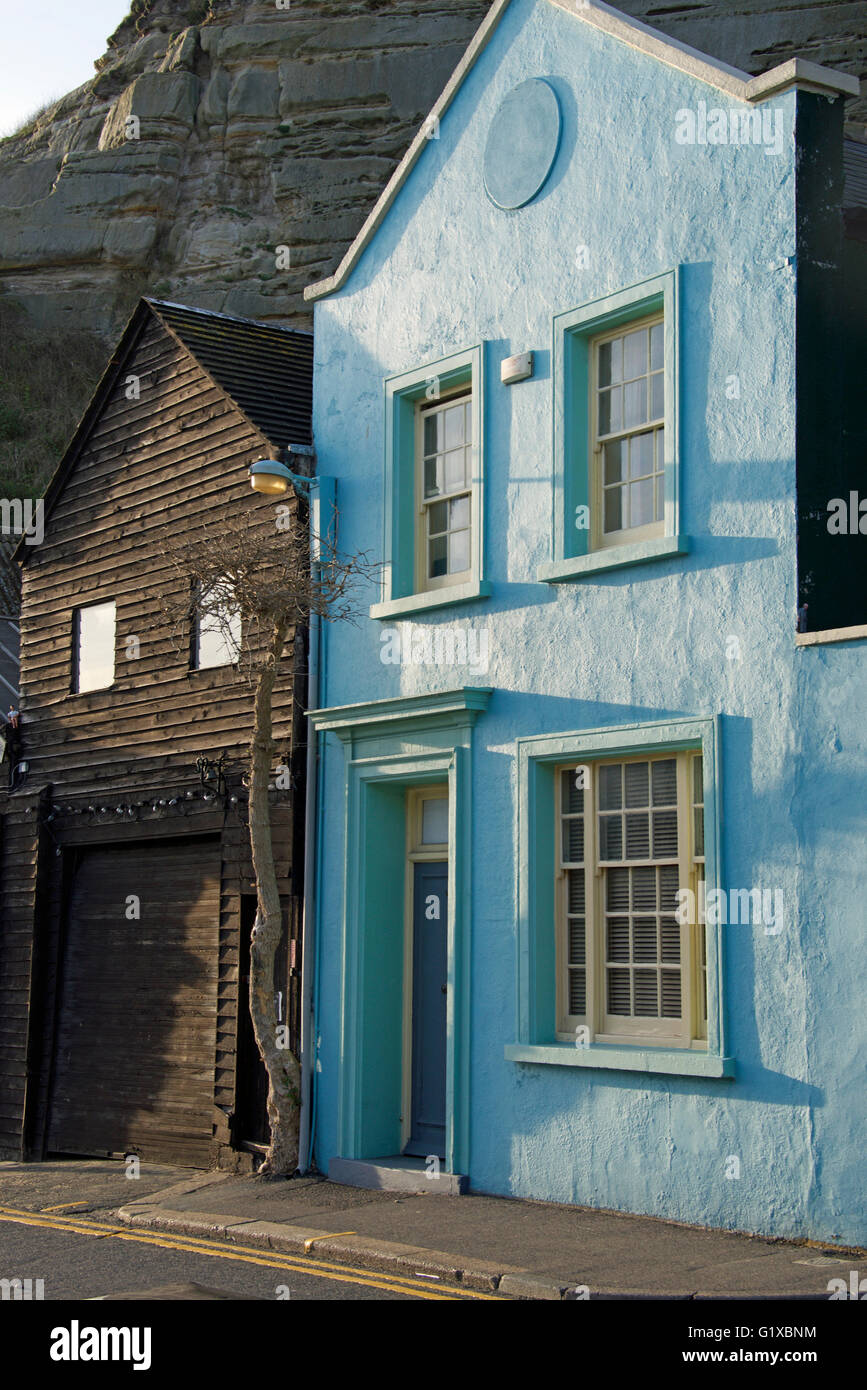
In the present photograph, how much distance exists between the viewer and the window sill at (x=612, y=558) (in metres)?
10.5

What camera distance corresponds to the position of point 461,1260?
341 inches

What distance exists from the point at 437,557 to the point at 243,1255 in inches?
235

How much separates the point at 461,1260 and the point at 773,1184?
1.98m

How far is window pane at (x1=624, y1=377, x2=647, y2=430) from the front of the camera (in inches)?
444

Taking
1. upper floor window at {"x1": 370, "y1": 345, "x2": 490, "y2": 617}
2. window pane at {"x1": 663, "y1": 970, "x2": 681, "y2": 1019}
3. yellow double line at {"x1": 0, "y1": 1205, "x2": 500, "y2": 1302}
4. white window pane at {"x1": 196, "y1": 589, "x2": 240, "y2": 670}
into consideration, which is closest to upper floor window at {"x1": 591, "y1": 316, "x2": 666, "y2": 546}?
upper floor window at {"x1": 370, "y1": 345, "x2": 490, "y2": 617}

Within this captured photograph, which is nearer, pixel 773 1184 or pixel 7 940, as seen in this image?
pixel 773 1184

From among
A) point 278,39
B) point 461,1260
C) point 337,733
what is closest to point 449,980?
point 337,733

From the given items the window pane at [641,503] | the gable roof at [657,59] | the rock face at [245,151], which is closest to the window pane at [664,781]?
the window pane at [641,503]

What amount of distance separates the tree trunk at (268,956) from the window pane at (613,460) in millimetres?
2940

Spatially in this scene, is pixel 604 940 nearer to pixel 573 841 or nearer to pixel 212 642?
pixel 573 841

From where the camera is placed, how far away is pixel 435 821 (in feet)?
42.7

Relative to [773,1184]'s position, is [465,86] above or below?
above

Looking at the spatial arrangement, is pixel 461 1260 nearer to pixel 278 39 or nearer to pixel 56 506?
pixel 56 506

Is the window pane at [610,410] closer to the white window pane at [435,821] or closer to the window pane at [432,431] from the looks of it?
the window pane at [432,431]
